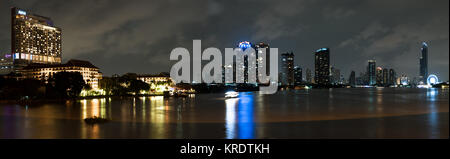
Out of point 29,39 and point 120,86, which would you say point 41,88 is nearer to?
point 120,86

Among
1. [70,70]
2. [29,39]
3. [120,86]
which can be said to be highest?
[29,39]

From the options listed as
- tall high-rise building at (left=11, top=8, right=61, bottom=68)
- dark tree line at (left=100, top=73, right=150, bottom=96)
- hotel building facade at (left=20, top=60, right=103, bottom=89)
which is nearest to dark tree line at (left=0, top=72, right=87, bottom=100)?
dark tree line at (left=100, top=73, right=150, bottom=96)

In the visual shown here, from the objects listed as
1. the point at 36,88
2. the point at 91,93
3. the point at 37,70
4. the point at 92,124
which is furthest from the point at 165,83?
the point at 92,124

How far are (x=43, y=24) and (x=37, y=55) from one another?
73.3 feet

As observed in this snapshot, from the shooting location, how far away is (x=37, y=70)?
4870 inches

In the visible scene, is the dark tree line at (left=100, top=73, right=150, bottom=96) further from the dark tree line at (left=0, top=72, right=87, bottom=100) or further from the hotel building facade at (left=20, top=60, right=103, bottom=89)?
the hotel building facade at (left=20, top=60, right=103, bottom=89)

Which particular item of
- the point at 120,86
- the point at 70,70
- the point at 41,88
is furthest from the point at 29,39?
the point at 41,88

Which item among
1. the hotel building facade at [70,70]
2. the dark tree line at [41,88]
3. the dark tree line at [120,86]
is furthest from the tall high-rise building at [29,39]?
the dark tree line at [41,88]

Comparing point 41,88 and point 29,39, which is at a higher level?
point 29,39

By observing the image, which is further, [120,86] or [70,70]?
[70,70]

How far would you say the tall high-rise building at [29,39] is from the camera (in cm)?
17762

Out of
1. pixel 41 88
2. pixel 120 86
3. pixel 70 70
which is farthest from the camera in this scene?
pixel 70 70

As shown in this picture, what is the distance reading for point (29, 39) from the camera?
181m
